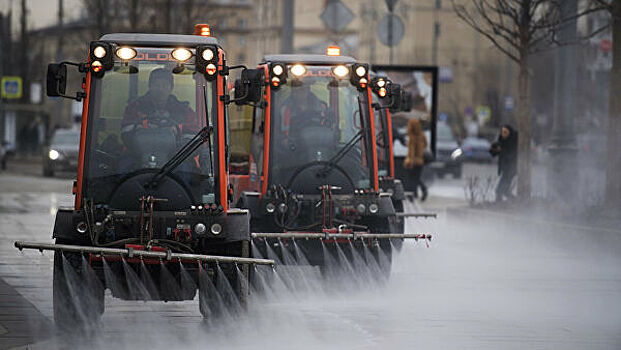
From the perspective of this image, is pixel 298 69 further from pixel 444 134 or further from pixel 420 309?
pixel 444 134

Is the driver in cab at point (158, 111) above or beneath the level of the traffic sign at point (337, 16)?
beneath

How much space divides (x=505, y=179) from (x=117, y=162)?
15.6m

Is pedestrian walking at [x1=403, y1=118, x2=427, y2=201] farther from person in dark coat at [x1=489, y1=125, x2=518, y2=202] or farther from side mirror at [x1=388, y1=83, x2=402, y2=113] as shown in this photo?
side mirror at [x1=388, y1=83, x2=402, y2=113]

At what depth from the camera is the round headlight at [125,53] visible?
11008mm

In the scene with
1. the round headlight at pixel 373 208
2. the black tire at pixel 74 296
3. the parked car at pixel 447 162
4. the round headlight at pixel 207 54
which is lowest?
the parked car at pixel 447 162

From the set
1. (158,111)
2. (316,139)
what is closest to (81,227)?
(158,111)

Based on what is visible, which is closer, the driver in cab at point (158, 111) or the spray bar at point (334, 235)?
the driver in cab at point (158, 111)

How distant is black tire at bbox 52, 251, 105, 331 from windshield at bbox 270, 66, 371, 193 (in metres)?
3.95

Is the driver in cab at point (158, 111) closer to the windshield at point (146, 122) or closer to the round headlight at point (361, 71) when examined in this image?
the windshield at point (146, 122)

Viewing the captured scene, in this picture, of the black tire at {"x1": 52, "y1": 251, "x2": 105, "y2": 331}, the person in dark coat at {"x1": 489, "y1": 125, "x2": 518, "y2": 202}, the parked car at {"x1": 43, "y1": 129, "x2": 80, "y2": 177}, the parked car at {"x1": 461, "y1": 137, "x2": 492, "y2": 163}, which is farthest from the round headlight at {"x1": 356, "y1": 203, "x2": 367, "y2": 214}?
the parked car at {"x1": 461, "y1": 137, "x2": 492, "y2": 163}

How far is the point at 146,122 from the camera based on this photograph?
36.2 feet

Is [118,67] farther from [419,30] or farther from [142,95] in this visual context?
[419,30]

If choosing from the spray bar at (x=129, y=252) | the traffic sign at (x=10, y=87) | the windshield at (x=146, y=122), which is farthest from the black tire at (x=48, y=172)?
the spray bar at (x=129, y=252)

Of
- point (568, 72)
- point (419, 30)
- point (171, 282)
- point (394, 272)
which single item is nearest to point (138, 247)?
point (171, 282)
